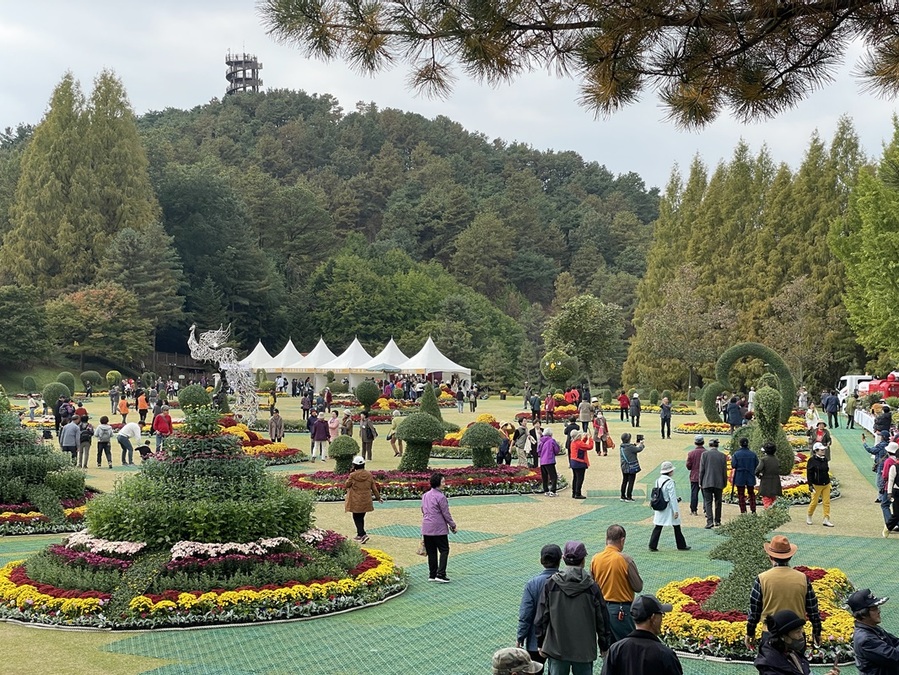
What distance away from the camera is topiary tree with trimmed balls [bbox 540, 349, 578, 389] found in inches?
1804

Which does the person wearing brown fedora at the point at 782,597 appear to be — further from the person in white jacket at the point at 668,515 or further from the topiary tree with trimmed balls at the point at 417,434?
the topiary tree with trimmed balls at the point at 417,434

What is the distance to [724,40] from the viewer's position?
761 cm

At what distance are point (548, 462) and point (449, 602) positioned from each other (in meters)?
8.71

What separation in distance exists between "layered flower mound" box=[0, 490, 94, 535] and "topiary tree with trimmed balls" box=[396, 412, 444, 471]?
20.4 feet

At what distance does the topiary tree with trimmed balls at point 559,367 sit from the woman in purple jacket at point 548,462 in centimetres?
2642

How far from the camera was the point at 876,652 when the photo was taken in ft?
19.8

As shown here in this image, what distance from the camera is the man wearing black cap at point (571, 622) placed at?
671cm

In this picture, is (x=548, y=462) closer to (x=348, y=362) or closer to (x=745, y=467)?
(x=745, y=467)

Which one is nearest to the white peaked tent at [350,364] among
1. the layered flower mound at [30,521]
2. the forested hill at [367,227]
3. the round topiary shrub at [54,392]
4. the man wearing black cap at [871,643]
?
the forested hill at [367,227]

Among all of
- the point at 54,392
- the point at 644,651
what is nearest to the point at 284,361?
the point at 54,392

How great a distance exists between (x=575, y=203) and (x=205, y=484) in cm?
9411

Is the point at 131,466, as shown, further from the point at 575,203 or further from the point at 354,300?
the point at 575,203

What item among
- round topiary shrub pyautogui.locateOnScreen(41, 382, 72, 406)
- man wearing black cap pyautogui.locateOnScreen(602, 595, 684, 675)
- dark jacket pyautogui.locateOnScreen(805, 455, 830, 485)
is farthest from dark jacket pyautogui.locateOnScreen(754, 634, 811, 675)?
round topiary shrub pyautogui.locateOnScreen(41, 382, 72, 406)

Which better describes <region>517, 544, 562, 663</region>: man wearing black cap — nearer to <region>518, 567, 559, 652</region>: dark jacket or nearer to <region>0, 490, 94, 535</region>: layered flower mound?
<region>518, 567, 559, 652</region>: dark jacket
